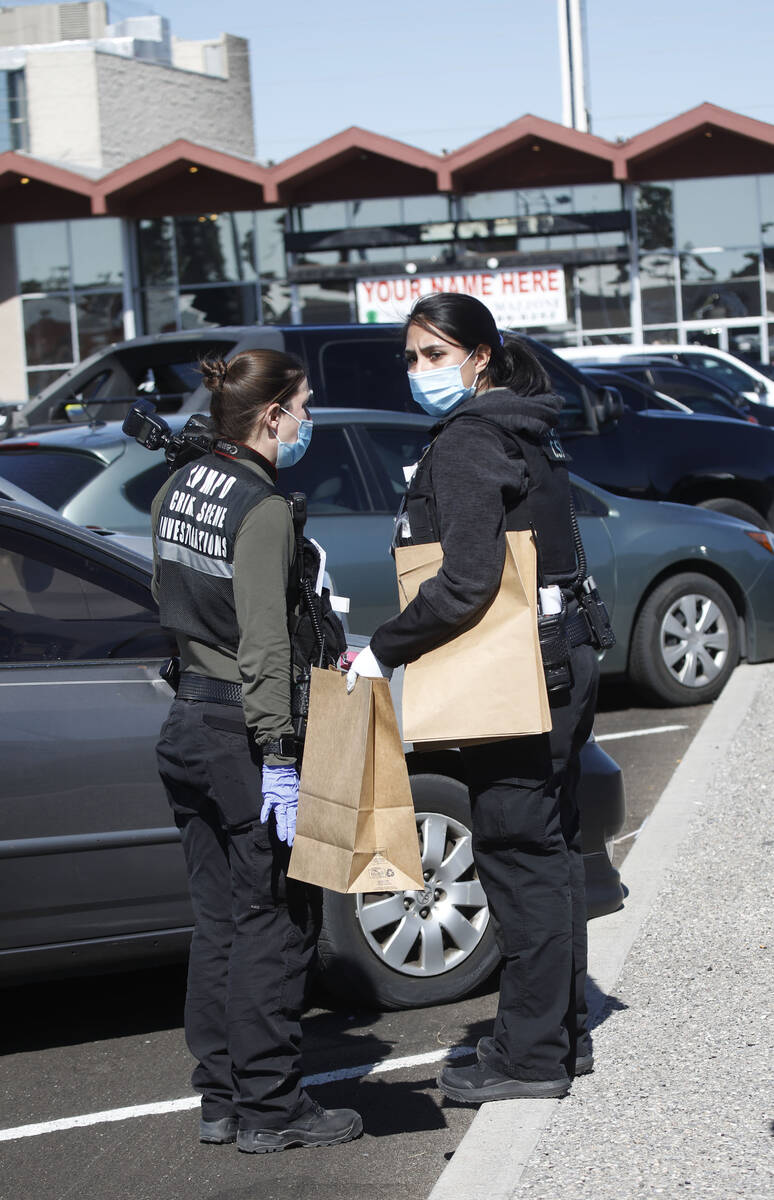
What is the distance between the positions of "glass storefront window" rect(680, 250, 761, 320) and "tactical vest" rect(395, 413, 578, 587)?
30.2 m

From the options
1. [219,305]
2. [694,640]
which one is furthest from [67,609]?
[219,305]

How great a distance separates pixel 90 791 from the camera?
13.6ft

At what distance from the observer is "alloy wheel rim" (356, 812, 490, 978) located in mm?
4441

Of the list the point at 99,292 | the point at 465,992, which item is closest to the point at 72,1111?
the point at 465,992

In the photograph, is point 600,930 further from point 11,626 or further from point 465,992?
point 11,626

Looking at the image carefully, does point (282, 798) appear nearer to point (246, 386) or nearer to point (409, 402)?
point (246, 386)

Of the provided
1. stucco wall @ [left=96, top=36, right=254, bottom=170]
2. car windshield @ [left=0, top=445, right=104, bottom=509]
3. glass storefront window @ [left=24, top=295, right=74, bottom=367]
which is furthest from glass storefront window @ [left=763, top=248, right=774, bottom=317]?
car windshield @ [left=0, top=445, right=104, bottom=509]

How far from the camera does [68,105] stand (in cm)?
4422

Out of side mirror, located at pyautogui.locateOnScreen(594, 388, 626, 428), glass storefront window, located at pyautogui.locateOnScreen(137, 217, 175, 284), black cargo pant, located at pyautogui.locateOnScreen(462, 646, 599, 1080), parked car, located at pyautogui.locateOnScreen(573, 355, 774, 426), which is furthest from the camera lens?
glass storefront window, located at pyautogui.locateOnScreen(137, 217, 175, 284)

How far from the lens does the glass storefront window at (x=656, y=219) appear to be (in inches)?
1272

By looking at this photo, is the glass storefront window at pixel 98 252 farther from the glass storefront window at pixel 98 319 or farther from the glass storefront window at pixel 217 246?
the glass storefront window at pixel 217 246

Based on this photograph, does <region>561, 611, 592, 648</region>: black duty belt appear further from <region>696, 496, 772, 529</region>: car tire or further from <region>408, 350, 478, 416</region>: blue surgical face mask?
<region>696, 496, 772, 529</region>: car tire

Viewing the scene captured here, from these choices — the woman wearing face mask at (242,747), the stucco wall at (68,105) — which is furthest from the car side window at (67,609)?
the stucco wall at (68,105)

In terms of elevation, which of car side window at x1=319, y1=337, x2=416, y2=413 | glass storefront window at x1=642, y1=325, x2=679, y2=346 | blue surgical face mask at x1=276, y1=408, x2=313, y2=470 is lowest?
blue surgical face mask at x1=276, y1=408, x2=313, y2=470
